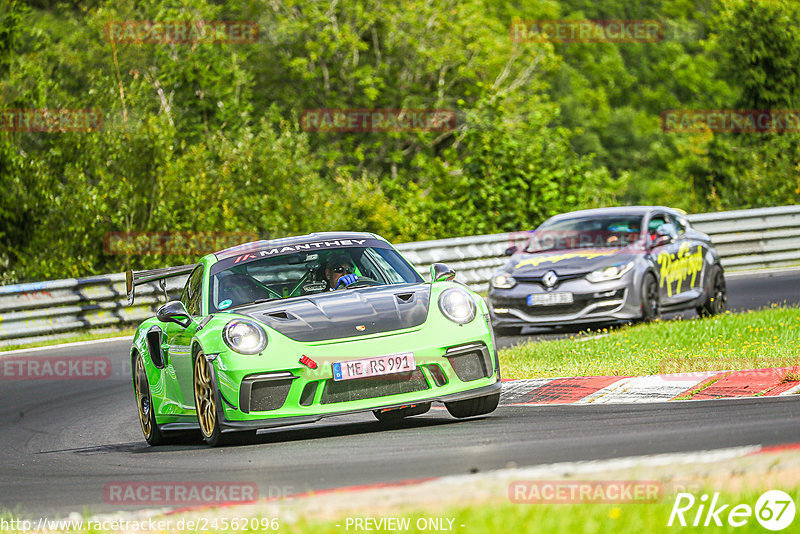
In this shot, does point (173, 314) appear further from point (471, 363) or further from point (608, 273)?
point (608, 273)

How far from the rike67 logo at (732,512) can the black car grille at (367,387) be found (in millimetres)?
3190

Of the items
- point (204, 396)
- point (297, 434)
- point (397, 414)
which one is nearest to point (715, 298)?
point (397, 414)

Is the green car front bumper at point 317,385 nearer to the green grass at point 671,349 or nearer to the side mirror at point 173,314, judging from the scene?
the side mirror at point 173,314

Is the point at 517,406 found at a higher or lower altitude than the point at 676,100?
higher

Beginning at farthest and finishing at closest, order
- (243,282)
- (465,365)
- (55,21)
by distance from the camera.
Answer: (55,21) → (243,282) → (465,365)

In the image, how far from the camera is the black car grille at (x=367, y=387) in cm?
778

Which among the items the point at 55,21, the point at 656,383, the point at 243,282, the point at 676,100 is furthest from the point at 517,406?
the point at 676,100

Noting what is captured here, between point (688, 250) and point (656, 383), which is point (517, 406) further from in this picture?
point (688, 250)

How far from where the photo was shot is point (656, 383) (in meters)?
9.39

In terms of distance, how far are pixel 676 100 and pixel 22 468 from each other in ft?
261

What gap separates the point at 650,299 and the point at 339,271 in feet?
21.3

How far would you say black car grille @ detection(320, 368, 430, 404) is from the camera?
7.78m

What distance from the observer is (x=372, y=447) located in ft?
24.3

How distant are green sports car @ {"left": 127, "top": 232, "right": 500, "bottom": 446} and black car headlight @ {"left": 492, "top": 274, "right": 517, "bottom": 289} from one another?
572cm
